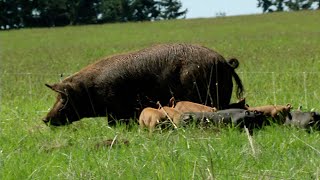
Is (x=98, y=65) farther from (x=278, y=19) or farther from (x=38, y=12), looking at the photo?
(x=38, y=12)

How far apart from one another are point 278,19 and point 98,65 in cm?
4166

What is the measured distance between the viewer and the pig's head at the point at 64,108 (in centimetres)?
951

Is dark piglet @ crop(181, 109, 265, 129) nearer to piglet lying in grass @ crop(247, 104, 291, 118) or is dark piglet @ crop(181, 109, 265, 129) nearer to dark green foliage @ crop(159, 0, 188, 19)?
piglet lying in grass @ crop(247, 104, 291, 118)

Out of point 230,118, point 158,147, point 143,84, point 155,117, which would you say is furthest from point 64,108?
point 158,147

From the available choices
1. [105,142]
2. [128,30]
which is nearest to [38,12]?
[128,30]

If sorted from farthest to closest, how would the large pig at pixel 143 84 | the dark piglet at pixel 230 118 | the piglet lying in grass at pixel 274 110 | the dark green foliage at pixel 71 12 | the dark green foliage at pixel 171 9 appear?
the dark green foliage at pixel 171 9 < the dark green foliage at pixel 71 12 < the large pig at pixel 143 84 < the piglet lying in grass at pixel 274 110 < the dark piglet at pixel 230 118

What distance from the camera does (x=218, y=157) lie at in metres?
5.64

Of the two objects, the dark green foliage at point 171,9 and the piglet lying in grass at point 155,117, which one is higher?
the piglet lying in grass at point 155,117

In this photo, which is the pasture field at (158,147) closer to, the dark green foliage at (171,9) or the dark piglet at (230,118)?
the dark piglet at (230,118)

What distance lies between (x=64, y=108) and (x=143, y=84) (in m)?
1.15

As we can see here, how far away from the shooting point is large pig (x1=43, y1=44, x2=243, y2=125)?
9.46 metres

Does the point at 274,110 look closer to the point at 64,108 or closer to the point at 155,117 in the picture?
the point at 155,117

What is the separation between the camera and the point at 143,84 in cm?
953


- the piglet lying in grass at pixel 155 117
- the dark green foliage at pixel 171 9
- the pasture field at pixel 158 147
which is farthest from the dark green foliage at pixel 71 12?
the piglet lying in grass at pixel 155 117
